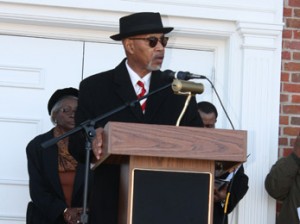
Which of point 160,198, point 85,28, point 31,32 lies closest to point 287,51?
point 85,28

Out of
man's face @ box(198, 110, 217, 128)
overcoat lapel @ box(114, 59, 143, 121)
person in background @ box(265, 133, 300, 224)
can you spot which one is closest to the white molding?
man's face @ box(198, 110, 217, 128)

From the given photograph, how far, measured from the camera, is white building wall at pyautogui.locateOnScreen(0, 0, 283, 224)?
6375mm

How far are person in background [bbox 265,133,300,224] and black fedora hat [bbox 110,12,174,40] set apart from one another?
1.97 metres

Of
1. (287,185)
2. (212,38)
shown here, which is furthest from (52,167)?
(212,38)

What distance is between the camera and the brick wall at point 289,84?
660 cm

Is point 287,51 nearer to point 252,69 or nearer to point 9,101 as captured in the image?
point 252,69

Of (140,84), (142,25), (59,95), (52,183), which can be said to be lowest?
(52,183)

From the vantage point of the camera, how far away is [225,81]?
6.64 meters

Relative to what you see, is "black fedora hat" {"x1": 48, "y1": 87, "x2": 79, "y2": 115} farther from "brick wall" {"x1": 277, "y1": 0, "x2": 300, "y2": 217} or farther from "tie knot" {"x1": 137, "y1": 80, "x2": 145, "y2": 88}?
"brick wall" {"x1": 277, "y1": 0, "x2": 300, "y2": 217}

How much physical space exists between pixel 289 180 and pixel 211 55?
1435 millimetres

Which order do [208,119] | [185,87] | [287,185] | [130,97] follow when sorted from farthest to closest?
1. [287,185]
2. [208,119]
3. [130,97]
4. [185,87]

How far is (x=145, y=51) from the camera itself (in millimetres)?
4293

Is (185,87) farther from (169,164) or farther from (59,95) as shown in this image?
(59,95)

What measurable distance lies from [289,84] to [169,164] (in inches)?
129
